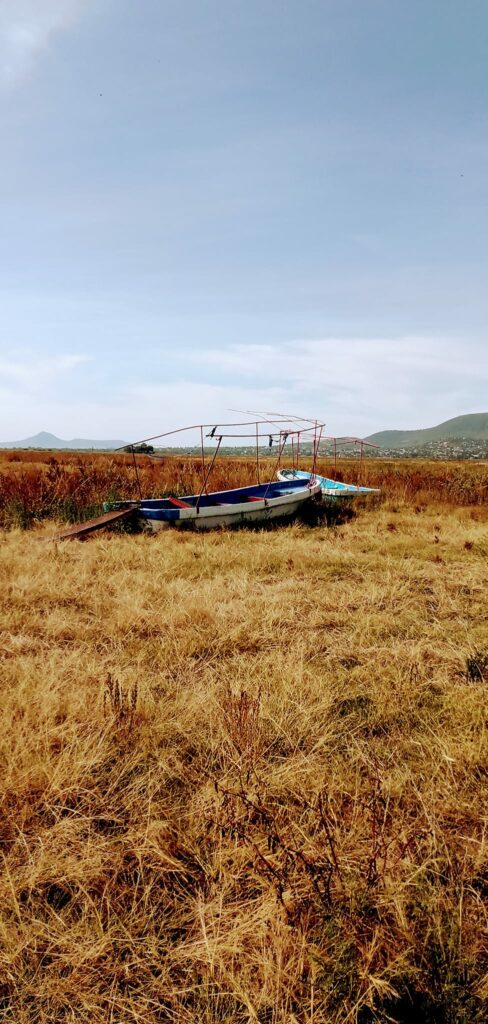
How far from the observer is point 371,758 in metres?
3.00

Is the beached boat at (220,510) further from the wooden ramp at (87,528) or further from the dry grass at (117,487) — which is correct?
the dry grass at (117,487)

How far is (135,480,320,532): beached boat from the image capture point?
33.9 ft

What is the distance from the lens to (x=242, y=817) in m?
2.34

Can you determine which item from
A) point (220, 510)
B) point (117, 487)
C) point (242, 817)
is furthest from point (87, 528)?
point (242, 817)

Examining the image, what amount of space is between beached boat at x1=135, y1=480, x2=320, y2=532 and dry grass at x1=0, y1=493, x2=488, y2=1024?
4.94m

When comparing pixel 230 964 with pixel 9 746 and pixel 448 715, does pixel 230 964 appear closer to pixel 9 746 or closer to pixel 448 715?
pixel 9 746

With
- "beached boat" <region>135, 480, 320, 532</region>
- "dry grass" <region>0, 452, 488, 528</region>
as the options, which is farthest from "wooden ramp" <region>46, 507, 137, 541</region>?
"dry grass" <region>0, 452, 488, 528</region>

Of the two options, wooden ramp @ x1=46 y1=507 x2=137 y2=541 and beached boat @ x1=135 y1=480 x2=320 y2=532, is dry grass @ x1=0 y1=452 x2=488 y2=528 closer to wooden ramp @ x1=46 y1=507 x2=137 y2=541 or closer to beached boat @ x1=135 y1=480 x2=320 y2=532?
beached boat @ x1=135 y1=480 x2=320 y2=532

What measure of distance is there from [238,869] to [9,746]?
1.63 m

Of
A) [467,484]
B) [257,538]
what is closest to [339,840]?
[257,538]

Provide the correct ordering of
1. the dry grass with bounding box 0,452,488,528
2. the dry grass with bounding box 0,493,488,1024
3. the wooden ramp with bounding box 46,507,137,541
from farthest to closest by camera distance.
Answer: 1. the dry grass with bounding box 0,452,488,528
2. the wooden ramp with bounding box 46,507,137,541
3. the dry grass with bounding box 0,493,488,1024

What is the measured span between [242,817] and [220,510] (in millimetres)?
8390

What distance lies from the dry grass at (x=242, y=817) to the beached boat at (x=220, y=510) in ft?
16.2

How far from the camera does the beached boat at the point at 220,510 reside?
33.9 ft
